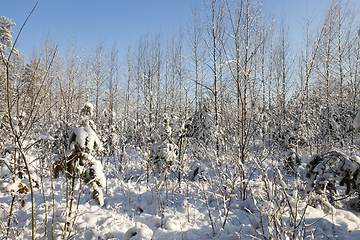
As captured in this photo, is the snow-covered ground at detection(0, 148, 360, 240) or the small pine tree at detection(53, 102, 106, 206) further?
the snow-covered ground at detection(0, 148, 360, 240)

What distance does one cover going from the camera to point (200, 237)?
243 centimetres

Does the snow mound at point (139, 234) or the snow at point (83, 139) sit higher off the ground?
the snow at point (83, 139)

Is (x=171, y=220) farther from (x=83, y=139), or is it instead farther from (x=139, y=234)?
(x=83, y=139)

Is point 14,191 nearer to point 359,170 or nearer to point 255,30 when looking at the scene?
point 359,170

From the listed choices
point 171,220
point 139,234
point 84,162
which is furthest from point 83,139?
point 171,220

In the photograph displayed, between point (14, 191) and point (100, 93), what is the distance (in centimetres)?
1024

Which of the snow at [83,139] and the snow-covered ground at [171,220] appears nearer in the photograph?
the snow at [83,139]

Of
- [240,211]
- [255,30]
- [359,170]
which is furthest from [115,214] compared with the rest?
[255,30]

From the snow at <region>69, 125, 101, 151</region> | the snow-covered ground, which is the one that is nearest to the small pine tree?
the snow at <region>69, 125, 101, 151</region>

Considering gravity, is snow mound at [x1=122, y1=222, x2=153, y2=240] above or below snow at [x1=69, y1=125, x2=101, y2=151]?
below

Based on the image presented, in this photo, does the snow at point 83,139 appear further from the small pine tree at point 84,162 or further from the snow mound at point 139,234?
the snow mound at point 139,234

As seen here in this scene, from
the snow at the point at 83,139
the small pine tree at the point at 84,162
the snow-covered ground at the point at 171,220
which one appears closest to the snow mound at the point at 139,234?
the snow-covered ground at the point at 171,220

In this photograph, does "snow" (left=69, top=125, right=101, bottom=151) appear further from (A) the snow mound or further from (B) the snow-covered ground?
(A) the snow mound

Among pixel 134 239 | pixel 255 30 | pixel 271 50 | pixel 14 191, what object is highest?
pixel 271 50
